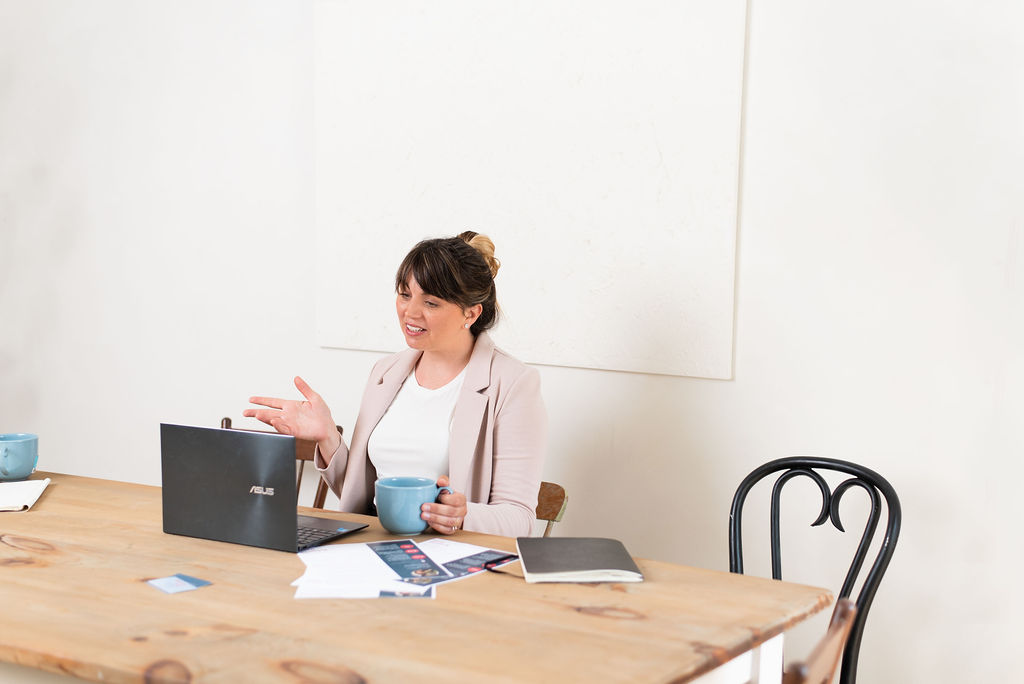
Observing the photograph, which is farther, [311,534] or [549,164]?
[549,164]

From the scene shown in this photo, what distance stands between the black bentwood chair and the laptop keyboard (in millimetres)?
857

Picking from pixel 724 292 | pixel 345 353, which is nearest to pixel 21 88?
pixel 345 353

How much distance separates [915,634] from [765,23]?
1.46 metres

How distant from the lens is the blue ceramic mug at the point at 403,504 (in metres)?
1.71

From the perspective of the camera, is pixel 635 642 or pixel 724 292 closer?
pixel 635 642

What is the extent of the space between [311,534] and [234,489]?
0.16 metres

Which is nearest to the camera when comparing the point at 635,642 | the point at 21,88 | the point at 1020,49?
the point at 635,642

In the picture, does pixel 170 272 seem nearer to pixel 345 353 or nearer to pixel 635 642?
pixel 345 353

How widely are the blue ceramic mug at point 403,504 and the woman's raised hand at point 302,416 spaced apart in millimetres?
320

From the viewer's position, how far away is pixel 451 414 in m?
2.19

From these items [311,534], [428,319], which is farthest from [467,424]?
[311,534]

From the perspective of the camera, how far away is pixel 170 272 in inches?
135

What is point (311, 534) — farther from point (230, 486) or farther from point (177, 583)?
point (177, 583)

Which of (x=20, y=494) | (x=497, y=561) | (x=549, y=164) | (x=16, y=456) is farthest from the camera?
(x=549, y=164)
